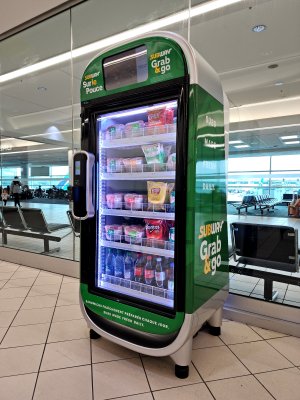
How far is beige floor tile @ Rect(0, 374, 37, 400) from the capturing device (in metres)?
1.70

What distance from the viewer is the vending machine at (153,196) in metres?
1.75

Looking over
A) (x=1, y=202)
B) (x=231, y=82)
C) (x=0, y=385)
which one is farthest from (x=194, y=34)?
(x=1, y=202)

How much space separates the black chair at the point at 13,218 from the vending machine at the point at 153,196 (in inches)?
131

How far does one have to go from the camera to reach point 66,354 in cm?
213

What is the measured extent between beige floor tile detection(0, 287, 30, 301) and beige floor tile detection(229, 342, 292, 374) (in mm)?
2400

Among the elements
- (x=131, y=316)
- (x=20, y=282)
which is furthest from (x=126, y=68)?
(x=20, y=282)

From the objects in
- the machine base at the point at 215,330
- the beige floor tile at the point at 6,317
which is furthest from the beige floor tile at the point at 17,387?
the machine base at the point at 215,330

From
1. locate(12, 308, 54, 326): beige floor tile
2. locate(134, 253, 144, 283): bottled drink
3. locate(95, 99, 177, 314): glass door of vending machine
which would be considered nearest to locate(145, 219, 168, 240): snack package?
locate(95, 99, 177, 314): glass door of vending machine

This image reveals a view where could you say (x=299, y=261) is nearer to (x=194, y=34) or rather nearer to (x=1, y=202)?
(x=194, y=34)

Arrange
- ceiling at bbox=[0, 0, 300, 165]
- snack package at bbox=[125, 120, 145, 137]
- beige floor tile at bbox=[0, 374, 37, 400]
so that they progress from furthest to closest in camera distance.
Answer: ceiling at bbox=[0, 0, 300, 165] → snack package at bbox=[125, 120, 145, 137] → beige floor tile at bbox=[0, 374, 37, 400]

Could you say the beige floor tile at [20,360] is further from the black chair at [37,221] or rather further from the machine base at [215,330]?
the black chair at [37,221]

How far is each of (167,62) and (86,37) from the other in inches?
113

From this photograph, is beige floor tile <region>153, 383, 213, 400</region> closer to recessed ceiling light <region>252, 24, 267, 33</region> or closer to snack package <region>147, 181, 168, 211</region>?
snack package <region>147, 181, 168, 211</region>

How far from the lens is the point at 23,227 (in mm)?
5141
